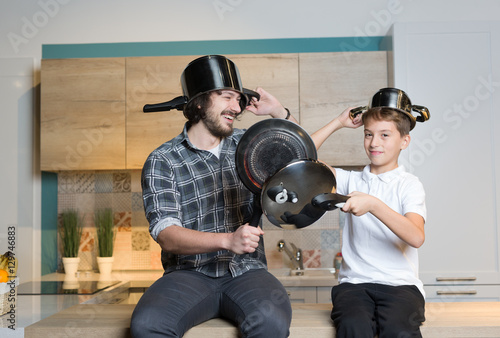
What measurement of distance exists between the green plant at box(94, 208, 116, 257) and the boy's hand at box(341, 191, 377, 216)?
223 centimetres

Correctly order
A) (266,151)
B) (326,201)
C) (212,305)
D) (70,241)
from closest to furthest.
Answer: (326,201) < (266,151) < (212,305) < (70,241)

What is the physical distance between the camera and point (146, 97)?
315 centimetres

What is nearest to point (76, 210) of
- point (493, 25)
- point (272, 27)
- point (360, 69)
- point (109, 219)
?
point (109, 219)

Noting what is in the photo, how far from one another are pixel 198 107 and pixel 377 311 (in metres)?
0.88

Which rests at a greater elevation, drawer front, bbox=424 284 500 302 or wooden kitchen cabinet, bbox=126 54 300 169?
wooden kitchen cabinet, bbox=126 54 300 169

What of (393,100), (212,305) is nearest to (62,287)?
(212,305)

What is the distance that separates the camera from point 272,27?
11.3 ft

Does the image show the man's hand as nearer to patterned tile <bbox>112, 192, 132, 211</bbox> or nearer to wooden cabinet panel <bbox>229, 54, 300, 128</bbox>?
wooden cabinet panel <bbox>229, 54, 300, 128</bbox>

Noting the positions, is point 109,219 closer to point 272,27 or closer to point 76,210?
point 76,210

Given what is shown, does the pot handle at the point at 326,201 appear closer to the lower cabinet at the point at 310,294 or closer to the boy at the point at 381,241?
the boy at the point at 381,241

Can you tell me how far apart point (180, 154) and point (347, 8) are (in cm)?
201

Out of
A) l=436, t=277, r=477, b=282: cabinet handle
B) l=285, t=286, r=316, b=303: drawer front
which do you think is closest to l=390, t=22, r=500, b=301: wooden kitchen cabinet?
l=436, t=277, r=477, b=282: cabinet handle

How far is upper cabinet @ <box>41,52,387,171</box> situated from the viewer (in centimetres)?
311

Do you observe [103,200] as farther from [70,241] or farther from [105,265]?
[105,265]
